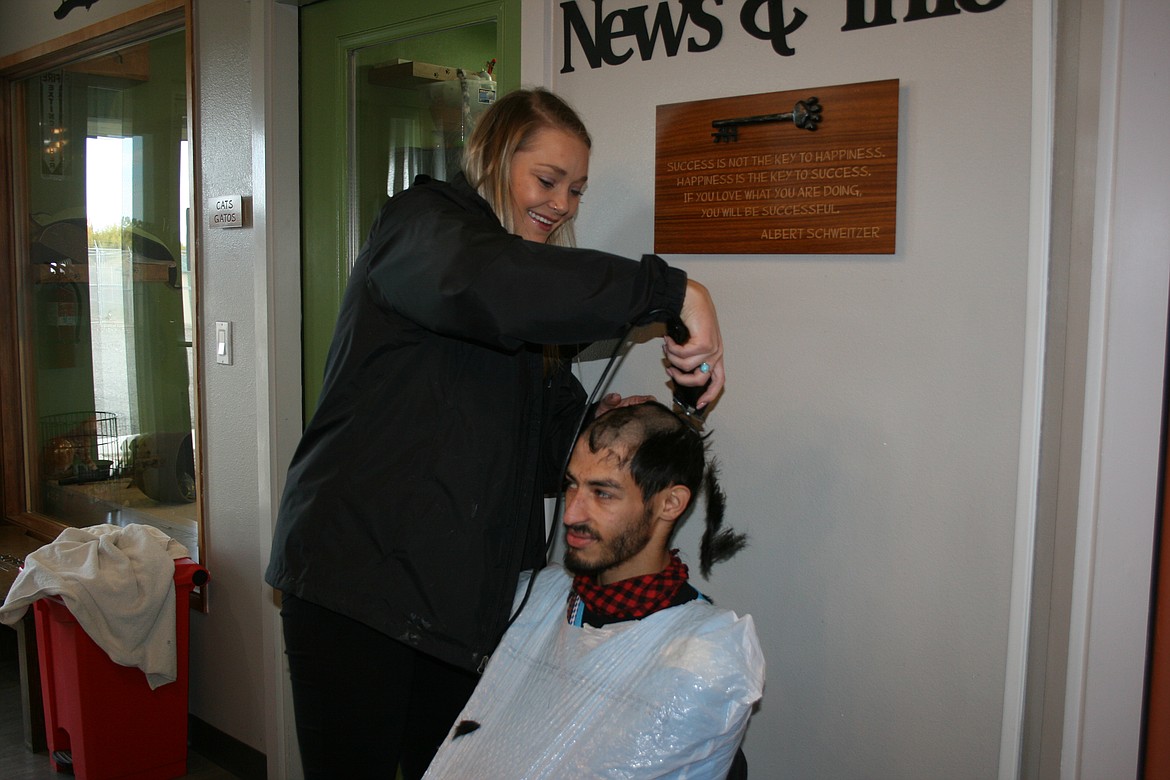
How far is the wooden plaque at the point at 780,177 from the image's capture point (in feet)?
5.05

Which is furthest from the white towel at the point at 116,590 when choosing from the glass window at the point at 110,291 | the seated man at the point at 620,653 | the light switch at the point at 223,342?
the seated man at the point at 620,653

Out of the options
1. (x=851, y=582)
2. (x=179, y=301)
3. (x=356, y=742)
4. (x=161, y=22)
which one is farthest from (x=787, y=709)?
(x=161, y=22)

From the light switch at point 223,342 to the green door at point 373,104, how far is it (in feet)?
0.83

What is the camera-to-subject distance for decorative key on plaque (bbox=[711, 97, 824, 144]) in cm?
160

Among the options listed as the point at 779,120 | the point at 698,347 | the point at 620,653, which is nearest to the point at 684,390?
the point at 698,347

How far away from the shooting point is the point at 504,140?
1497 millimetres

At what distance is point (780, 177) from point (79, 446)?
10.4 feet

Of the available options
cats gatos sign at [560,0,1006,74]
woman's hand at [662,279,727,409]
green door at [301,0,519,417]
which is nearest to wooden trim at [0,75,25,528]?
green door at [301,0,519,417]

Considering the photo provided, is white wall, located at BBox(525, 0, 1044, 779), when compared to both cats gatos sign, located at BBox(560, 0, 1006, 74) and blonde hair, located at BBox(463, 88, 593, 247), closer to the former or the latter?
cats gatos sign, located at BBox(560, 0, 1006, 74)

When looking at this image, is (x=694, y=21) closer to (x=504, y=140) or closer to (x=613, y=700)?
(x=504, y=140)

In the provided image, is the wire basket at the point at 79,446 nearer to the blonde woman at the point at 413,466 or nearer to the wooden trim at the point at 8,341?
the wooden trim at the point at 8,341

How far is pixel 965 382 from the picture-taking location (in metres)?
1.48

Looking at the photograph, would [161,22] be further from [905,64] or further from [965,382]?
[965,382]

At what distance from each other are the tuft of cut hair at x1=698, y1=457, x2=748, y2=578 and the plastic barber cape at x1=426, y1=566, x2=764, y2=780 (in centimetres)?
27
